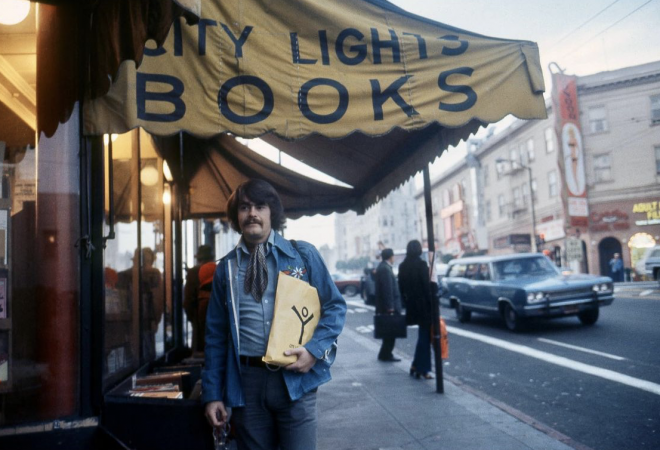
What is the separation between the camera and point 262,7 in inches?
142

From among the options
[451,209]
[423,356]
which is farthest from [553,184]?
[423,356]

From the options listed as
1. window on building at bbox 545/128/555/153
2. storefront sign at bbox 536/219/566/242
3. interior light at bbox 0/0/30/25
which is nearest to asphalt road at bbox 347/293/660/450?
interior light at bbox 0/0/30/25

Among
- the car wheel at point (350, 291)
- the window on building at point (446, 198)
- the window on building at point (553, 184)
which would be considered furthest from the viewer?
the window on building at point (446, 198)

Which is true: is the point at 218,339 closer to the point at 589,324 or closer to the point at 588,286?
the point at 588,286

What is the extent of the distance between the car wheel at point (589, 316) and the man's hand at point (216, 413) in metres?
11.5

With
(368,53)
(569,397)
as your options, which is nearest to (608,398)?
(569,397)

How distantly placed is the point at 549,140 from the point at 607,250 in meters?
8.03

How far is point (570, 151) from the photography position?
110 feet

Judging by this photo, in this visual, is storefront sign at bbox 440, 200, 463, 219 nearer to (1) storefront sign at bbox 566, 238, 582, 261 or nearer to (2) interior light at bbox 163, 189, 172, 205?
(1) storefront sign at bbox 566, 238, 582, 261

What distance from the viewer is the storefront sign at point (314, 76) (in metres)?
3.42

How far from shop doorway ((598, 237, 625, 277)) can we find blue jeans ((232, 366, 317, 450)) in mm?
35161

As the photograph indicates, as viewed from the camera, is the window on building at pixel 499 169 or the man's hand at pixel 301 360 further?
the window on building at pixel 499 169

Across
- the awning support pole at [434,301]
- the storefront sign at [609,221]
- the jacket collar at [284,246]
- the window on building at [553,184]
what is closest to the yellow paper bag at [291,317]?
the jacket collar at [284,246]

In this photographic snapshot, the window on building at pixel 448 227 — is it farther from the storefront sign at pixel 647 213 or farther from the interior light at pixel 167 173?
the interior light at pixel 167 173
